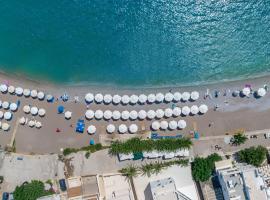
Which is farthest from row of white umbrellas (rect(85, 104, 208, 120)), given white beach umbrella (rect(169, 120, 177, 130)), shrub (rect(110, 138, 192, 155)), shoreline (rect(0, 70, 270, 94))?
shoreline (rect(0, 70, 270, 94))

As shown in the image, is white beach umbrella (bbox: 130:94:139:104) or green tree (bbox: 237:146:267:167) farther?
white beach umbrella (bbox: 130:94:139:104)

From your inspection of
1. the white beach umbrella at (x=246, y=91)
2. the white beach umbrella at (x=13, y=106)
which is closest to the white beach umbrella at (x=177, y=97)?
the white beach umbrella at (x=246, y=91)

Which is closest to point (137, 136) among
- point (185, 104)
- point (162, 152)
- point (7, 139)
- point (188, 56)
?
point (162, 152)

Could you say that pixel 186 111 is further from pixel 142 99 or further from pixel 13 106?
pixel 13 106

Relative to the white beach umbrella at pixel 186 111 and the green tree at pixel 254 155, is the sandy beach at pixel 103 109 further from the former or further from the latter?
the green tree at pixel 254 155

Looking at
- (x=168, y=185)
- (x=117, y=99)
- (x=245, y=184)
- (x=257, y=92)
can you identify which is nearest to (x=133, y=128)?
(x=117, y=99)

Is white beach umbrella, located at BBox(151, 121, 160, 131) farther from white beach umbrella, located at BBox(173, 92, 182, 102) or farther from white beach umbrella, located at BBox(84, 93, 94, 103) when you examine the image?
white beach umbrella, located at BBox(84, 93, 94, 103)
